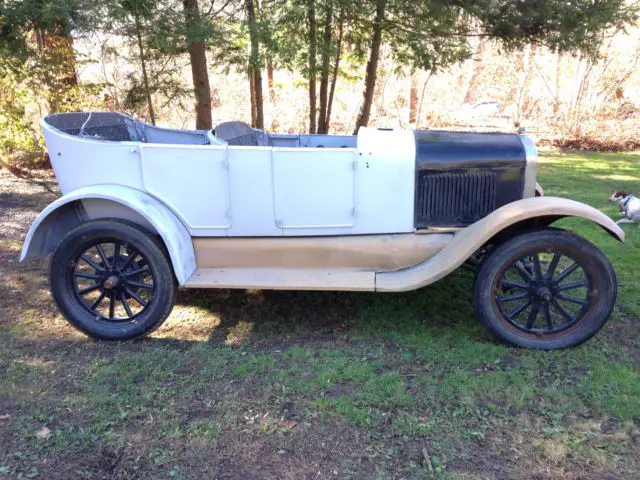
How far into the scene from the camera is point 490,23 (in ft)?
22.2

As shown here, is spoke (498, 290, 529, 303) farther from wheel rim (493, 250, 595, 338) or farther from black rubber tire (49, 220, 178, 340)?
black rubber tire (49, 220, 178, 340)

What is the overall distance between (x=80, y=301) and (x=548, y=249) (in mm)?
3030

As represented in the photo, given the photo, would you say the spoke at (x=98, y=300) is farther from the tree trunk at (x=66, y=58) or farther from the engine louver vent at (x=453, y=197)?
the tree trunk at (x=66, y=58)

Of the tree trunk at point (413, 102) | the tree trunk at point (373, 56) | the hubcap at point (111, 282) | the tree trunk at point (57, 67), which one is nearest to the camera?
the hubcap at point (111, 282)

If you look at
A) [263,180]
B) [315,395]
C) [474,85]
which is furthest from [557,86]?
[315,395]

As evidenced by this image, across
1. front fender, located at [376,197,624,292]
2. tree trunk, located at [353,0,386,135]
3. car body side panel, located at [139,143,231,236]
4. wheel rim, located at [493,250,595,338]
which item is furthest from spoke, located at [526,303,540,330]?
tree trunk, located at [353,0,386,135]

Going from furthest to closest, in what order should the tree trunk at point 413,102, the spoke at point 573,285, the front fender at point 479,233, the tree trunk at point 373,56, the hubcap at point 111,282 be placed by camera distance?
the tree trunk at point 413,102 → the tree trunk at point 373,56 → the hubcap at point 111,282 → the spoke at point 573,285 → the front fender at point 479,233

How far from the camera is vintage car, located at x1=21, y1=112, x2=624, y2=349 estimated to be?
3258 millimetres

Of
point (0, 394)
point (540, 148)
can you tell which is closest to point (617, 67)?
point (540, 148)

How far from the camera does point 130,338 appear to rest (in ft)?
11.3

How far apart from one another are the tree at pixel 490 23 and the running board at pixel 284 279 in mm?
4359

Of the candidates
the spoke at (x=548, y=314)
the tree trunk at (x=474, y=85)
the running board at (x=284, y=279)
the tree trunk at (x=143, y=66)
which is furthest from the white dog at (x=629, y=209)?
the tree trunk at (x=474, y=85)

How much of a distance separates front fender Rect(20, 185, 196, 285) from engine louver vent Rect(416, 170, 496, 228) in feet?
5.04

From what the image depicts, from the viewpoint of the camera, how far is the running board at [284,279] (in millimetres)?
3330
